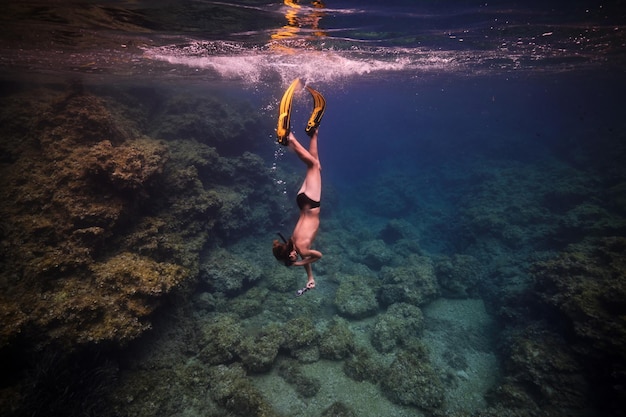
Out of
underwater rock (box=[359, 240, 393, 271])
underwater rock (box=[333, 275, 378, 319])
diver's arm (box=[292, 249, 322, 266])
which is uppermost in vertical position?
diver's arm (box=[292, 249, 322, 266])

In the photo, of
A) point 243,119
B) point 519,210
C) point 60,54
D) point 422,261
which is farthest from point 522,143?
point 60,54

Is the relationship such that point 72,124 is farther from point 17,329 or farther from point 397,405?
point 397,405

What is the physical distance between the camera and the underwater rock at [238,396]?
8102mm

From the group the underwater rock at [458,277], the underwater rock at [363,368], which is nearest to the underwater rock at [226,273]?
the underwater rock at [363,368]

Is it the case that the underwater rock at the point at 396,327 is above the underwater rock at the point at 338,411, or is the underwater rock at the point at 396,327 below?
below

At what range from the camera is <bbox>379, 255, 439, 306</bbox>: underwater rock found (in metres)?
13.5

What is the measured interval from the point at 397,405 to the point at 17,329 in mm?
10079

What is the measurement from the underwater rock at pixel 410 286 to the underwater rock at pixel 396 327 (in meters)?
0.53

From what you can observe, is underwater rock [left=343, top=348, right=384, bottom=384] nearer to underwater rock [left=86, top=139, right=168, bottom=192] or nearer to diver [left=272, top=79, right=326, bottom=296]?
diver [left=272, top=79, right=326, bottom=296]

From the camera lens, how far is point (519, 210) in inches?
813

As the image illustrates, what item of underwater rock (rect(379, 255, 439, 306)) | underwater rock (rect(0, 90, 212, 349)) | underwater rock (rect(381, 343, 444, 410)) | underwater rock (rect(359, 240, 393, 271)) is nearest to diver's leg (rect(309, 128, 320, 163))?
underwater rock (rect(0, 90, 212, 349))

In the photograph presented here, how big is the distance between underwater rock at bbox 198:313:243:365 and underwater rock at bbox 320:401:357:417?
340 cm

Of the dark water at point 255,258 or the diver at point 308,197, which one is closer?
the diver at point 308,197

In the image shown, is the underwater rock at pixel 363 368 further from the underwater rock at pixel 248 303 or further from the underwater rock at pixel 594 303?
the underwater rock at pixel 594 303
